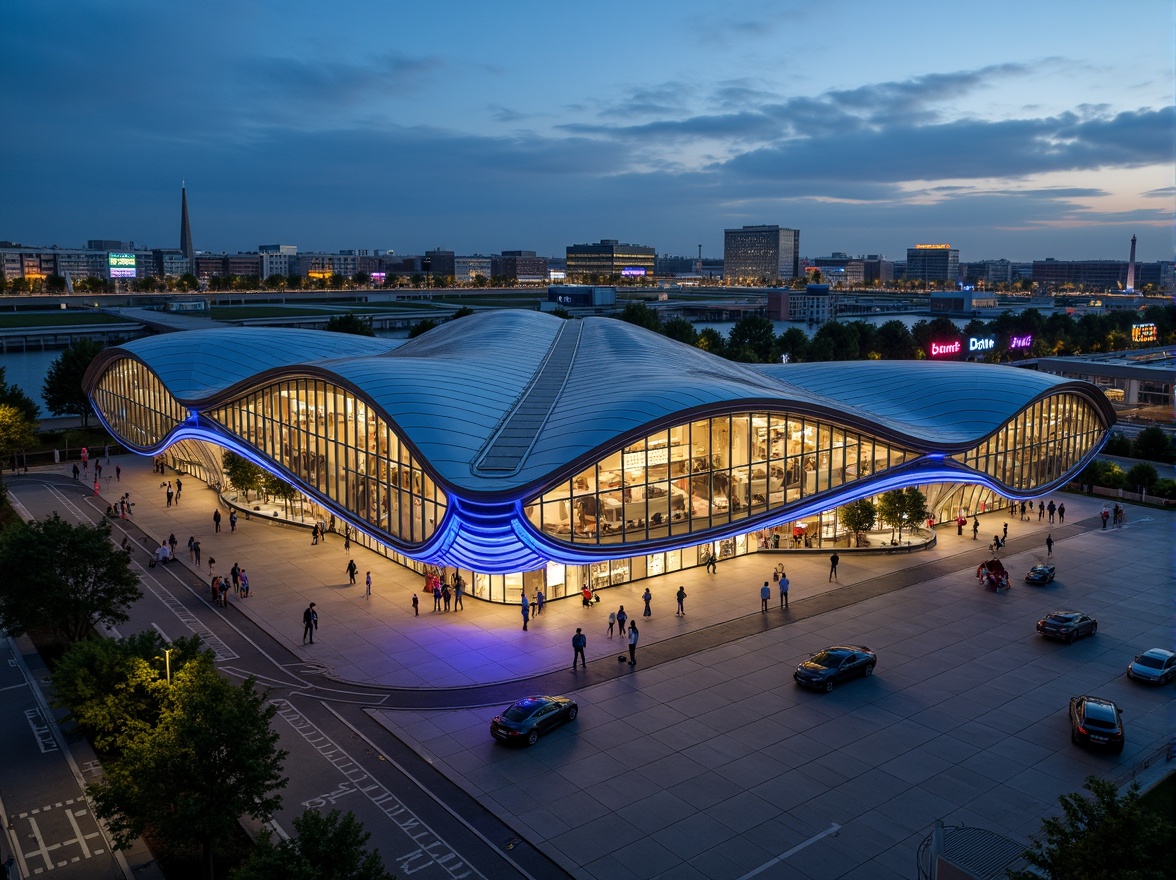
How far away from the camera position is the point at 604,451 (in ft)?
108

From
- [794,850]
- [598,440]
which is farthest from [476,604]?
[794,850]

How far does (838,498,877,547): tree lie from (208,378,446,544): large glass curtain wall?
20.3 m

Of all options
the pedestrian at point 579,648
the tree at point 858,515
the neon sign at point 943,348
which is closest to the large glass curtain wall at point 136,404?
the pedestrian at point 579,648

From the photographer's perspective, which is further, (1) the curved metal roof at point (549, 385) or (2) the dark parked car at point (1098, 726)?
(1) the curved metal roof at point (549, 385)

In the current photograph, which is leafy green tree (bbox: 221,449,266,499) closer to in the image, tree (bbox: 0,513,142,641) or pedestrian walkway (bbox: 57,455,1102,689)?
pedestrian walkway (bbox: 57,455,1102,689)

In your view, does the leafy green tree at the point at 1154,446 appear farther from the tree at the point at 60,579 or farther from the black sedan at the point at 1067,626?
the tree at the point at 60,579

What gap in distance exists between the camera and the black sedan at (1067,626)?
3244 centimetres

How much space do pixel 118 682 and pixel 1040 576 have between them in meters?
36.3

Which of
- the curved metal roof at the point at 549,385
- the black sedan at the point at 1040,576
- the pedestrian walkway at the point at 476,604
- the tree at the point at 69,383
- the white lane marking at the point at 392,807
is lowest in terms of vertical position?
the white lane marking at the point at 392,807

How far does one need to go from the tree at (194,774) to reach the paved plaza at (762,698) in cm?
629

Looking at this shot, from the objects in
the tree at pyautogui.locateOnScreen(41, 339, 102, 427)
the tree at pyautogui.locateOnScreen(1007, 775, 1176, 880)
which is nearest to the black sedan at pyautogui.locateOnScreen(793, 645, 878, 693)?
the tree at pyautogui.locateOnScreen(1007, 775, 1176, 880)

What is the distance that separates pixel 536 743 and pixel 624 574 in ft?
46.6

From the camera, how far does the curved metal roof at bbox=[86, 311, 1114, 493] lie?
112 ft

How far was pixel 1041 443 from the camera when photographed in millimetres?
50062
